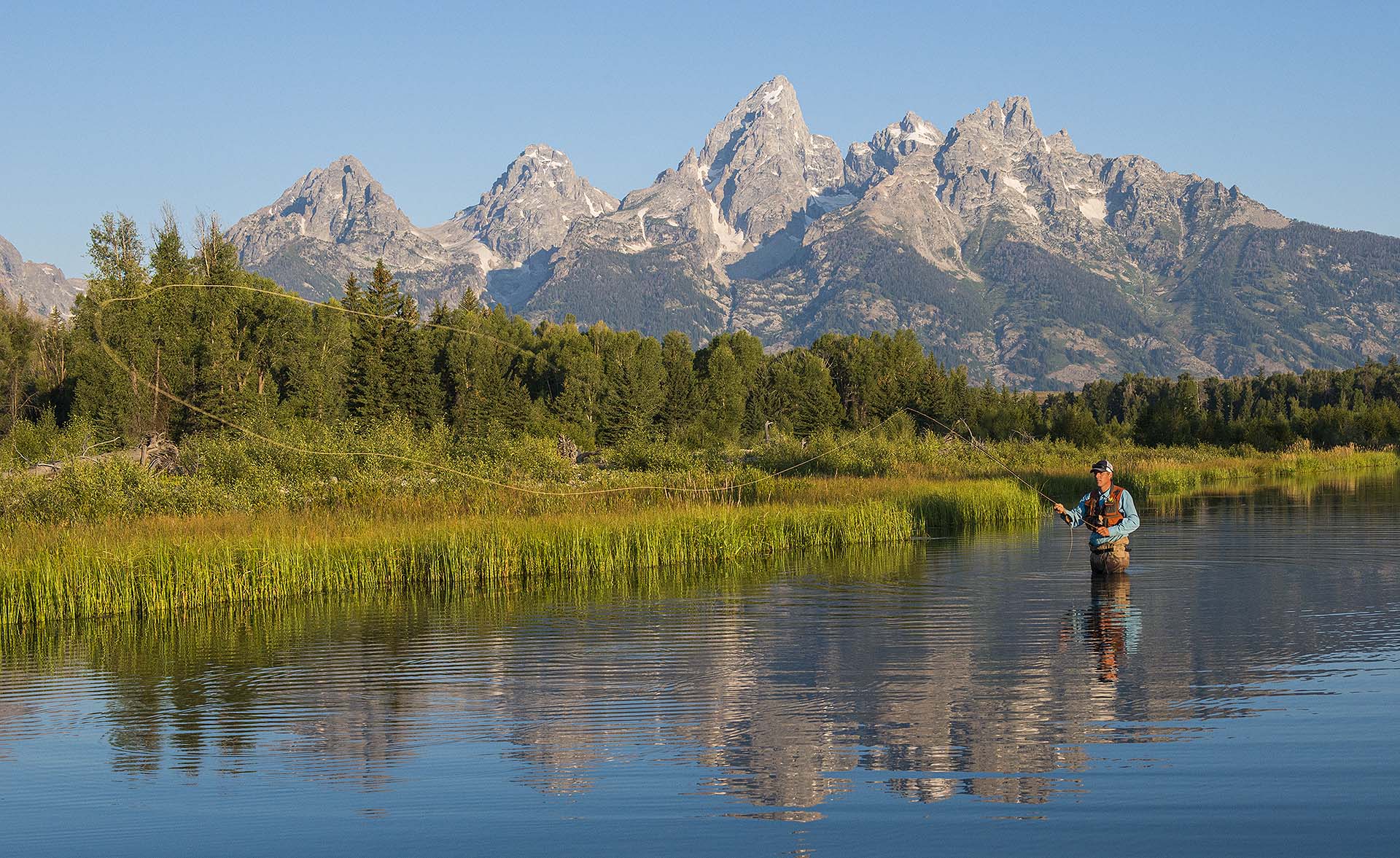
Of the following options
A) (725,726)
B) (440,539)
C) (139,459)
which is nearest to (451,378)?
(139,459)

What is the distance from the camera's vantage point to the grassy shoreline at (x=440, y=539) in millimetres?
22438

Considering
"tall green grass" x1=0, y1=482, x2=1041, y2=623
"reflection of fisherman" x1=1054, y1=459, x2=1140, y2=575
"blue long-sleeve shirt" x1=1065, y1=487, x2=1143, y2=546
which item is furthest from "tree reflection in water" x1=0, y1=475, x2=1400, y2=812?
"tall green grass" x1=0, y1=482, x2=1041, y2=623

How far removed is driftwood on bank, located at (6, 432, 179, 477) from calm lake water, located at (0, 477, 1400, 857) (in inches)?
453

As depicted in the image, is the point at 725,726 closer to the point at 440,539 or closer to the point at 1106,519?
the point at 1106,519

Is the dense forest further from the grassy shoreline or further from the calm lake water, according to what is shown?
the calm lake water

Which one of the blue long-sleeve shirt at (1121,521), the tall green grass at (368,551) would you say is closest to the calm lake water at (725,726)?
the blue long-sleeve shirt at (1121,521)

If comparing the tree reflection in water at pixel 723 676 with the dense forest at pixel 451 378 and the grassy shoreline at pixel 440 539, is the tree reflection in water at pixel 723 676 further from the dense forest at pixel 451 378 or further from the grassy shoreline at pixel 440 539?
the dense forest at pixel 451 378

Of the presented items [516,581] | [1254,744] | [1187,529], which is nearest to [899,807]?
[1254,744]

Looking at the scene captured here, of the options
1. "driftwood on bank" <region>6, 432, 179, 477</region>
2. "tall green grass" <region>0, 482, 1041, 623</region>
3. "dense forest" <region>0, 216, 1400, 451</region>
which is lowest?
"tall green grass" <region>0, 482, 1041, 623</region>

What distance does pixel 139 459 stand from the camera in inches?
1555

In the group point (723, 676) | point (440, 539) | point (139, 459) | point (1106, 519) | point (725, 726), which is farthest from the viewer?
point (139, 459)

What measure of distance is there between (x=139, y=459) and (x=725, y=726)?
32162mm

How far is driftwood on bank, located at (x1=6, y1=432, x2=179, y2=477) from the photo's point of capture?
102ft

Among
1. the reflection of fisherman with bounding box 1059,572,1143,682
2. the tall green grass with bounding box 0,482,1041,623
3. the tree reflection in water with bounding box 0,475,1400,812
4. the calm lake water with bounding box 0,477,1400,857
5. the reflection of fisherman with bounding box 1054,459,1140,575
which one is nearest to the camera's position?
the calm lake water with bounding box 0,477,1400,857
